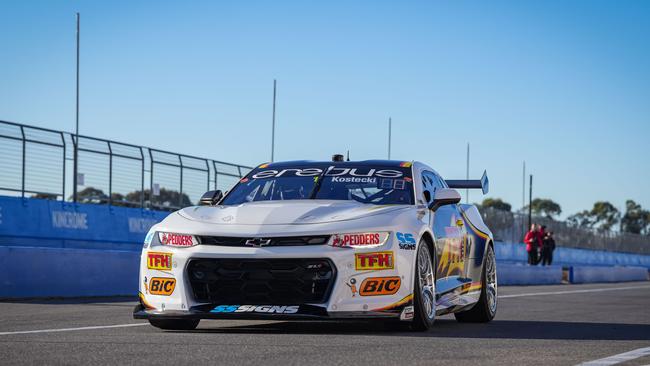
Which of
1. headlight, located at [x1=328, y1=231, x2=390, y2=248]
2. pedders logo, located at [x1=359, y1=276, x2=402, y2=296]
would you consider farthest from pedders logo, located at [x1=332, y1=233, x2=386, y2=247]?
pedders logo, located at [x1=359, y1=276, x2=402, y2=296]

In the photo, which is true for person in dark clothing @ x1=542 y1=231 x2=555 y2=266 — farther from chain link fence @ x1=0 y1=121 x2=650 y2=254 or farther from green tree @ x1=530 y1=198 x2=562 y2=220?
green tree @ x1=530 y1=198 x2=562 y2=220

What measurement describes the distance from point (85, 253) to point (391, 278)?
904 cm

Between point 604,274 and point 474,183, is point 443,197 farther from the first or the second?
point 604,274

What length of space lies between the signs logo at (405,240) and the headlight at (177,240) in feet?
5.02

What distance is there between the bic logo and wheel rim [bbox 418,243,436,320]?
1922 mm

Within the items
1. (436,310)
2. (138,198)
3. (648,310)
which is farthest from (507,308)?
(138,198)

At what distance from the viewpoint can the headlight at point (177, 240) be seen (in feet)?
28.1

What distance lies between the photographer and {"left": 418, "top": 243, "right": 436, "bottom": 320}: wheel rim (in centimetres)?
895

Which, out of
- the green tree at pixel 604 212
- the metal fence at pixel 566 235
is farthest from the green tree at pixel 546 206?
the metal fence at pixel 566 235

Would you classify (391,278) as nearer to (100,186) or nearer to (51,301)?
(51,301)

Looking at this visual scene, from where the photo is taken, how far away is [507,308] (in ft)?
47.4

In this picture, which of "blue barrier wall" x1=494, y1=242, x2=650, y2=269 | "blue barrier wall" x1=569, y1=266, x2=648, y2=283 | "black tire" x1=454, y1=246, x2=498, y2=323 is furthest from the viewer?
"blue barrier wall" x1=494, y1=242, x2=650, y2=269

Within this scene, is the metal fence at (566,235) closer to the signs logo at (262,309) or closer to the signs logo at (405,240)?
the signs logo at (405,240)

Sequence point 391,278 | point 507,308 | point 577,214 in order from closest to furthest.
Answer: point 391,278 → point 507,308 → point 577,214
